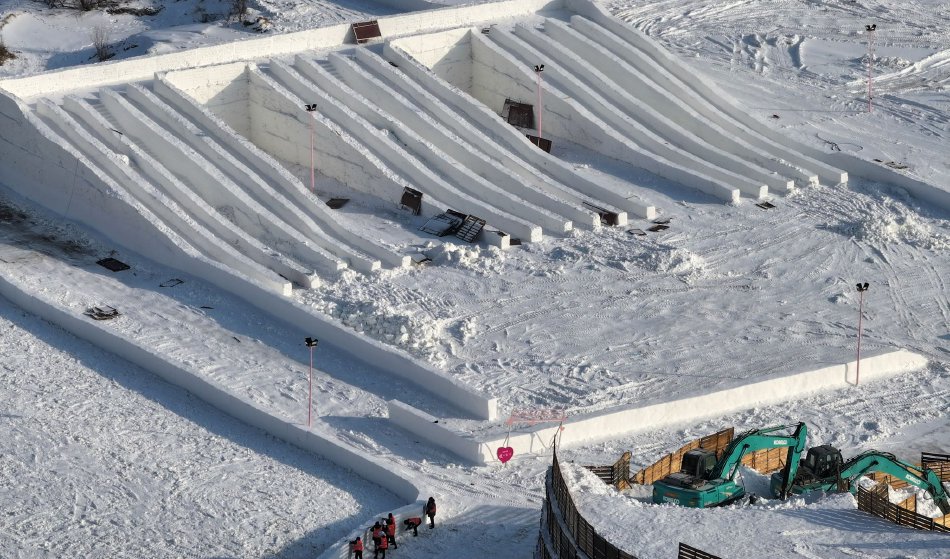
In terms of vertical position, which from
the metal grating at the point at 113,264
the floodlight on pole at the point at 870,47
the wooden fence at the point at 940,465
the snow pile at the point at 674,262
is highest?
the floodlight on pole at the point at 870,47

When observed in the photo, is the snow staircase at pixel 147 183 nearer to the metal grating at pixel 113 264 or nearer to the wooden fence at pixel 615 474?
the metal grating at pixel 113 264

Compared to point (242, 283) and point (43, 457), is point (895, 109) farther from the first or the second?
point (43, 457)

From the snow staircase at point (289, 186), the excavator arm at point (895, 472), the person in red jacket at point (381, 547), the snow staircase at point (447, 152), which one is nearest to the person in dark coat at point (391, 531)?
the person in red jacket at point (381, 547)

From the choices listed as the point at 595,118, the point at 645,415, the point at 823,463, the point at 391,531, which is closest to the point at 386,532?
the point at 391,531

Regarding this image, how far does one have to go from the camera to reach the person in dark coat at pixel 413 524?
2705cm

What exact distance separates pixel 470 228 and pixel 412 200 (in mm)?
1719

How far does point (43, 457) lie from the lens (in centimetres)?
2908

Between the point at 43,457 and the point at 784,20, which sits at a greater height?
the point at 784,20

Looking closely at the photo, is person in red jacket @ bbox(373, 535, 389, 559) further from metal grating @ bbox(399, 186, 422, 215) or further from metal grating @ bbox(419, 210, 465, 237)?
metal grating @ bbox(399, 186, 422, 215)

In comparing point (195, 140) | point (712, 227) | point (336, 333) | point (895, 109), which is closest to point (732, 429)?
point (336, 333)

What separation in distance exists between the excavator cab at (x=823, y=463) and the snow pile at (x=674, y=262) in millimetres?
9526

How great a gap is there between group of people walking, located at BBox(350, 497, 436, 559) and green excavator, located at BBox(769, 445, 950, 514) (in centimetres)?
543

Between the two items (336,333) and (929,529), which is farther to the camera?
(336,333)

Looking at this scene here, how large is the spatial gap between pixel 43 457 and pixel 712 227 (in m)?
16.4
